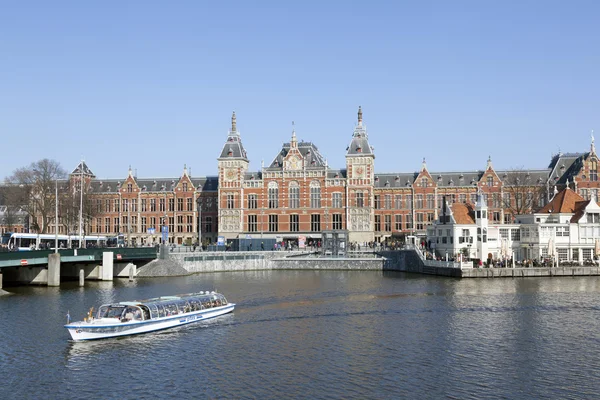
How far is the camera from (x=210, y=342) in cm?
4309

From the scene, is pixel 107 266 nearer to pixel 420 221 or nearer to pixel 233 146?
Result: pixel 233 146

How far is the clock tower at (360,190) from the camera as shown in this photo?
125m

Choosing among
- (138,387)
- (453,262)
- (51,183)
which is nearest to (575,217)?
(453,262)

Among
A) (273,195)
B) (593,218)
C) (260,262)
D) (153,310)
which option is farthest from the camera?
(273,195)

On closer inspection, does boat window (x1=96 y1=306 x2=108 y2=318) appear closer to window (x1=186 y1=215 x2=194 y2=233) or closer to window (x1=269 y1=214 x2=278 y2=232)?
window (x1=269 y1=214 x2=278 y2=232)

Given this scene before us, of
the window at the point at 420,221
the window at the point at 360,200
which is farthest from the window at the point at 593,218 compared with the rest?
the window at the point at 360,200

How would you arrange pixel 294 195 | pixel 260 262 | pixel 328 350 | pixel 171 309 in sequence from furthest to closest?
pixel 294 195
pixel 260 262
pixel 171 309
pixel 328 350

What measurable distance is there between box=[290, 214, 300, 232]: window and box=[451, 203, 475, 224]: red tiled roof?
38289mm

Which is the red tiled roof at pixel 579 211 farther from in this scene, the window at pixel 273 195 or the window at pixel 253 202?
the window at pixel 253 202

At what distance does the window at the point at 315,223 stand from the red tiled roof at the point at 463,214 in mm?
34798

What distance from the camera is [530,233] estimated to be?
95.3m

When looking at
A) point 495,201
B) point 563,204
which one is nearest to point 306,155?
point 495,201

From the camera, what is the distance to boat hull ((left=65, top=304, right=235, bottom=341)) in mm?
42406

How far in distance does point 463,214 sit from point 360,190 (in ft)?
102
